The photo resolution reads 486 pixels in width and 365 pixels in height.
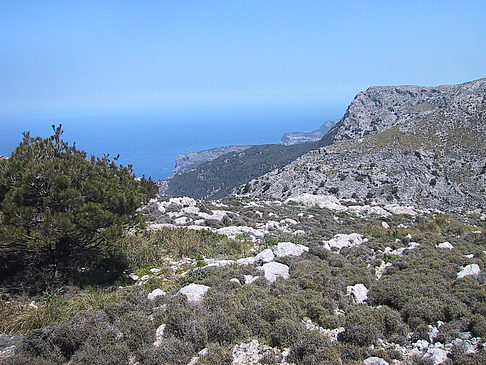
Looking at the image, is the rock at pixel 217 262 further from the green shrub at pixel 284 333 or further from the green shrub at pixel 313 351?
the green shrub at pixel 313 351

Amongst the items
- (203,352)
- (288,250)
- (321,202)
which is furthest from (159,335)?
(321,202)

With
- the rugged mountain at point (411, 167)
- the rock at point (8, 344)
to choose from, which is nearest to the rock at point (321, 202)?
the rugged mountain at point (411, 167)

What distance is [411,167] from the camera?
52.7m

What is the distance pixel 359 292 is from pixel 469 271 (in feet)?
14.2

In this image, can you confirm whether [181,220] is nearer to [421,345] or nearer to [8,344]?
[8,344]

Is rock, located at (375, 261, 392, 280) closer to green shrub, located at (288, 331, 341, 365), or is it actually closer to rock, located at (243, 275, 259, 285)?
rock, located at (243, 275, 259, 285)

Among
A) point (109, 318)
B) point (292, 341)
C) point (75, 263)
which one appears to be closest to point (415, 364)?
point (292, 341)

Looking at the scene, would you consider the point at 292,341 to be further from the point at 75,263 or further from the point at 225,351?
the point at 75,263

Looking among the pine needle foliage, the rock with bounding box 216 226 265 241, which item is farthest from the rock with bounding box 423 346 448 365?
the rock with bounding box 216 226 265 241

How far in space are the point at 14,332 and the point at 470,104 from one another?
8307 centimetres

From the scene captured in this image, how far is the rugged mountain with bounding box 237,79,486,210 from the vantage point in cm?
4788

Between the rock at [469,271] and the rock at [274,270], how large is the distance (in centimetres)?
569

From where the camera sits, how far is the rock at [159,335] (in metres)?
6.07

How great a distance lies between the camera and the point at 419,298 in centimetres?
789
